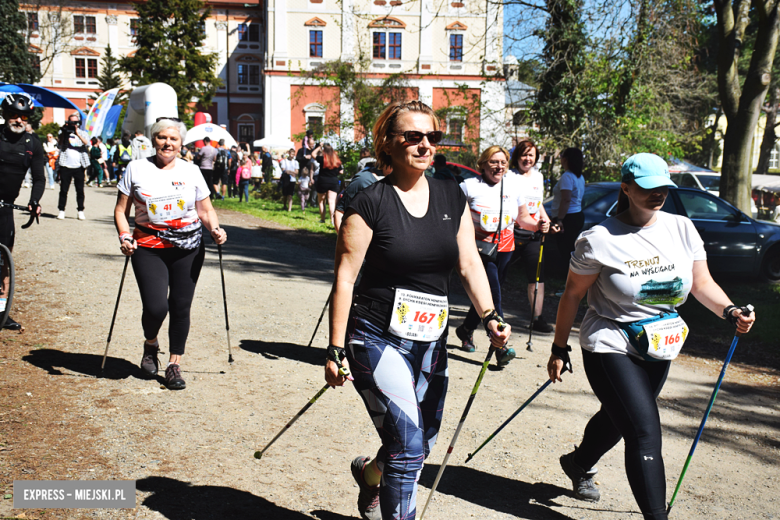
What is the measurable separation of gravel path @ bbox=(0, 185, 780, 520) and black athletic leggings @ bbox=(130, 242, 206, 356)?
0.49m

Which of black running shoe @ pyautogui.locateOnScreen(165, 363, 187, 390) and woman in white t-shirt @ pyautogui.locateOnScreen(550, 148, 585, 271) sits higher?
woman in white t-shirt @ pyautogui.locateOnScreen(550, 148, 585, 271)

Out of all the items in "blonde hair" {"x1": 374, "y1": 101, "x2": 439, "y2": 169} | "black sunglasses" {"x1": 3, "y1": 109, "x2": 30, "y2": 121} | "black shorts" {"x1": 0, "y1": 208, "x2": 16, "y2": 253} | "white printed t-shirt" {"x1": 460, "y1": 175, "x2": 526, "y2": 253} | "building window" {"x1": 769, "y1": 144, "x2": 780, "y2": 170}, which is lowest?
"black shorts" {"x1": 0, "y1": 208, "x2": 16, "y2": 253}

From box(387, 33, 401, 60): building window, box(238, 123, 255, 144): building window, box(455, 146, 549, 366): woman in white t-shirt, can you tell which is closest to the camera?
box(455, 146, 549, 366): woman in white t-shirt

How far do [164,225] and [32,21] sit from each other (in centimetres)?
6298

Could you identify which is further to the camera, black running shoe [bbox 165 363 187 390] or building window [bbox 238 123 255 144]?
building window [bbox 238 123 255 144]

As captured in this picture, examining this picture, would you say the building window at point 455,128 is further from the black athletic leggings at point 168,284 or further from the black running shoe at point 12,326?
the black athletic leggings at point 168,284

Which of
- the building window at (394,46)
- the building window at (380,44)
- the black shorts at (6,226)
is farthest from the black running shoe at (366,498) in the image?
the building window at (394,46)

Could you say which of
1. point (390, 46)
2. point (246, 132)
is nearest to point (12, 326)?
point (390, 46)

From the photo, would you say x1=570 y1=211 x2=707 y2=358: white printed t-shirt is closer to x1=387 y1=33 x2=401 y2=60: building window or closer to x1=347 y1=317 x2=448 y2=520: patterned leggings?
x1=347 y1=317 x2=448 y2=520: patterned leggings

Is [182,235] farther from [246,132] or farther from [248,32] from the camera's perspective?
[248,32]

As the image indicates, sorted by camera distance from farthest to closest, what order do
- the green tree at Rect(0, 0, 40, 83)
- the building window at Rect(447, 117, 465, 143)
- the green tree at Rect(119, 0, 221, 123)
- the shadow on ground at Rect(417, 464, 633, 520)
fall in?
the green tree at Rect(119, 0, 221, 123)
the green tree at Rect(0, 0, 40, 83)
the building window at Rect(447, 117, 465, 143)
the shadow on ground at Rect(417, 464, 633, 520)

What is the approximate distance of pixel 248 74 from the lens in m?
62.1

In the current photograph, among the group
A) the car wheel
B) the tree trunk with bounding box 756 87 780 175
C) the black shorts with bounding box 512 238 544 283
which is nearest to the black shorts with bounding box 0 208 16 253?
the black shorts with bounding box 512 238 544 283

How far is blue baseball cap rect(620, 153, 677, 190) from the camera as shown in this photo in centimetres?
314
